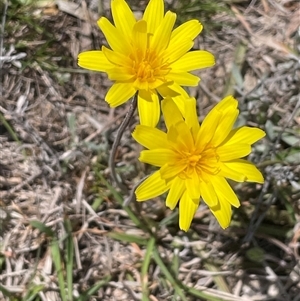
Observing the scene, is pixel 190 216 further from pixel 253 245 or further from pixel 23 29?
pixel 23 29

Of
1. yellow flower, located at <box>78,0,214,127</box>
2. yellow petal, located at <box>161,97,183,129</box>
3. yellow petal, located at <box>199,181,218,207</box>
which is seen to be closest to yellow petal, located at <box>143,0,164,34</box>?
yellow flower, located at <box>78,0,214,127</box>

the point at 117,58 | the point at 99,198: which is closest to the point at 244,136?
the point at 117,58

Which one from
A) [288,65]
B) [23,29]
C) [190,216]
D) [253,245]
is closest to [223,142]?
[190,216]

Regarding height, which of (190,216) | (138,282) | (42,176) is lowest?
(138,282)

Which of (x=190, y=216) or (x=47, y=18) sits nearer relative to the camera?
(x=190, y=216)

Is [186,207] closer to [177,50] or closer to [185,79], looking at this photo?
[185,79]

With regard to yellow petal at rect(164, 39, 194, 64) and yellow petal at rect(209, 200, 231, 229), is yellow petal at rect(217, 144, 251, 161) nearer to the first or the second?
yellow petal at rect(209, 200, 231, 229)
